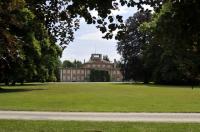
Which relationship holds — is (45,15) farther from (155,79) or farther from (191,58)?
(155,79)

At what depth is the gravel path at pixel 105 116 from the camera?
19219 millimetres

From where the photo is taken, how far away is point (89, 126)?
16.6 m

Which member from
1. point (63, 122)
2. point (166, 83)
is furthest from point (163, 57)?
point (63, 122)

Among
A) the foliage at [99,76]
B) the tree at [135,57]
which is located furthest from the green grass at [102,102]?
the foliage at [99,76]

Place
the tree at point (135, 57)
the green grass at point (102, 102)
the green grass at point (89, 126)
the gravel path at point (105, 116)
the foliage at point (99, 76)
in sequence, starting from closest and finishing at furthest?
the green grass at point (89, 126) < the gravel path at point (105, 116) < the green grass at point (102, 102) < the tree at point (135, 57) < the foliage at point (99, 76)

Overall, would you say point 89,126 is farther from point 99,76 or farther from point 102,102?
point 99,76

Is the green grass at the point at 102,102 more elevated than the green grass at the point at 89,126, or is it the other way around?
the green grass at the point at 102,102

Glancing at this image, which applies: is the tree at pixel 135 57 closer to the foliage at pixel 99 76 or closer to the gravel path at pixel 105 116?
the foliage at pixel 99 76

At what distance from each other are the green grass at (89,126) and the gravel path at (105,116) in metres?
1.67

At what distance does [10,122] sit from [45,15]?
863 centimetres

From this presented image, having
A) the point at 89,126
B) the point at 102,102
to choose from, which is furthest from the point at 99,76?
the point at 89,126

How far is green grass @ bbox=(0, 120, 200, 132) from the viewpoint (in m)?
15.6

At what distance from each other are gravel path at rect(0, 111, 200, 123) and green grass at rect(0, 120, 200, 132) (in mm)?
1668

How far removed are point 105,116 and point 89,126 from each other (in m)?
3.99
